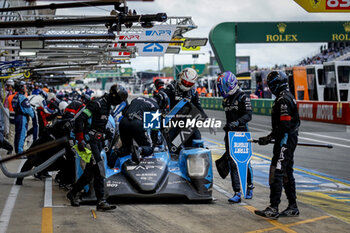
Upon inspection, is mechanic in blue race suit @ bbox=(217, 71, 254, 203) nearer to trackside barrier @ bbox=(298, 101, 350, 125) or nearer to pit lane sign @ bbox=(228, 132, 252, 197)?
pit lane sign @ bbox=(228, 132, 252, 197)

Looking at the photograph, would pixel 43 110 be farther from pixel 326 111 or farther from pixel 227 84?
pixel 326 111

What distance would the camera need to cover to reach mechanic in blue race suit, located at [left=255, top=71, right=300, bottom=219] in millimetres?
7770

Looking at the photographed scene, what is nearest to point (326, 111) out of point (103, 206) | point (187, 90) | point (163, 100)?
point (163, 100)

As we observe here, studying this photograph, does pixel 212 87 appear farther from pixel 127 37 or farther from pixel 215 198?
pixel 215 198

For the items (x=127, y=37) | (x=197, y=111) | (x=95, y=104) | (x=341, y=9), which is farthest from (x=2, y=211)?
(x=341, y=9)

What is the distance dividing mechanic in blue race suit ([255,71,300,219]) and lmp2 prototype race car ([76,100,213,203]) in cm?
124

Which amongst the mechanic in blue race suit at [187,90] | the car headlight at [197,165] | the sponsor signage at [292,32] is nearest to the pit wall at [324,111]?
the sponsor signage at [292,32]

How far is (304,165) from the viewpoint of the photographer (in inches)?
554

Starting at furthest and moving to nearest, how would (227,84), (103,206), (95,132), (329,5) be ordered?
(329,5), (227,84), (95,132), (103,206)

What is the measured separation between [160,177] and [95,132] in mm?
1244

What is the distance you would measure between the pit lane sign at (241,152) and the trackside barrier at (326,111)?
18.6m

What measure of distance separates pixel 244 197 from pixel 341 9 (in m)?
4.98

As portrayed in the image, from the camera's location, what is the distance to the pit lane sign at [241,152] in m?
8.92

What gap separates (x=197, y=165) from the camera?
878 centimetres
